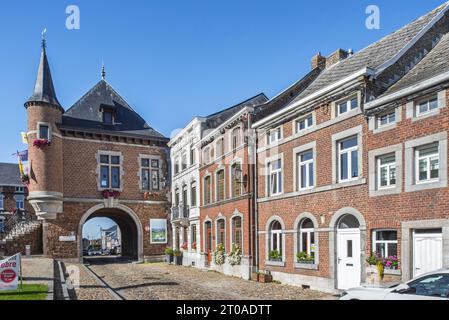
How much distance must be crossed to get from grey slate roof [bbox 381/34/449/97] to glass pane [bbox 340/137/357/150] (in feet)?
6.07

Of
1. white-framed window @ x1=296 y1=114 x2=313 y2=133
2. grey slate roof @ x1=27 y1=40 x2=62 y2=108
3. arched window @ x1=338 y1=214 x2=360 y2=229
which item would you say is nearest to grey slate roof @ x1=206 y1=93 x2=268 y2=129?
white-framed window @ x1=296 y1=114 x2=313 y2=133

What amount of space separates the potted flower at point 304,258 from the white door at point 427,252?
4.45 m

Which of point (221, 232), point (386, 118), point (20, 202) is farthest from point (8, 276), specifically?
point (20, 202)

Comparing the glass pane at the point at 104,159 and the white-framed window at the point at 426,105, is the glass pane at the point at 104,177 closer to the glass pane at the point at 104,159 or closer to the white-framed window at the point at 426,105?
the glass pane at the point at 104,159

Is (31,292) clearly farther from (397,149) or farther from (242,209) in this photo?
(397,149)

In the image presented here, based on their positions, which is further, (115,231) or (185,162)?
(115,231)

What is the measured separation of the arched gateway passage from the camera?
31511 millimetres

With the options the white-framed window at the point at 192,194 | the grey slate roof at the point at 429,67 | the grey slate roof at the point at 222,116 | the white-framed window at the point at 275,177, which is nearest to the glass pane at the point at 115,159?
the white-framed window at the point at 192,194

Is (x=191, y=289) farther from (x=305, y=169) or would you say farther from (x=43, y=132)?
(x=43, y=132)
